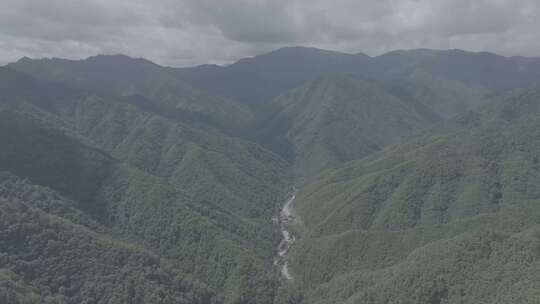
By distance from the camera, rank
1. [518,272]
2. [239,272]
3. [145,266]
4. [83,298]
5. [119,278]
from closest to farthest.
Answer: [518,272] → [83,298] → [119,278] → [145,266] → [239,272]

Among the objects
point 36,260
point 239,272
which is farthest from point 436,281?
point 36,260

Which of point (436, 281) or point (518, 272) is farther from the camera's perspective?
point (436, 281)

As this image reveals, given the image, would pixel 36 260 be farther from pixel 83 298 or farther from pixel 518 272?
pixel 518 272

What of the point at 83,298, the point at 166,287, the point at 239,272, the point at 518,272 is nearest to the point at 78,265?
the point at 83,298

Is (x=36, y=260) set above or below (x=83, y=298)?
above

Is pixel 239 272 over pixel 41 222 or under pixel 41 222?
under

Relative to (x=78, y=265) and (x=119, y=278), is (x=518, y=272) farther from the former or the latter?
(x=78, y=265)

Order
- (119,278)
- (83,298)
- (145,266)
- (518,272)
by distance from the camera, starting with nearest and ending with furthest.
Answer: (518,272)
(83,298)
(119,278)
(145,266)

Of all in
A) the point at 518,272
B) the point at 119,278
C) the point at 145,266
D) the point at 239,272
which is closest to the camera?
the point at 518,272

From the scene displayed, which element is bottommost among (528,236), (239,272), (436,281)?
(239,272)
